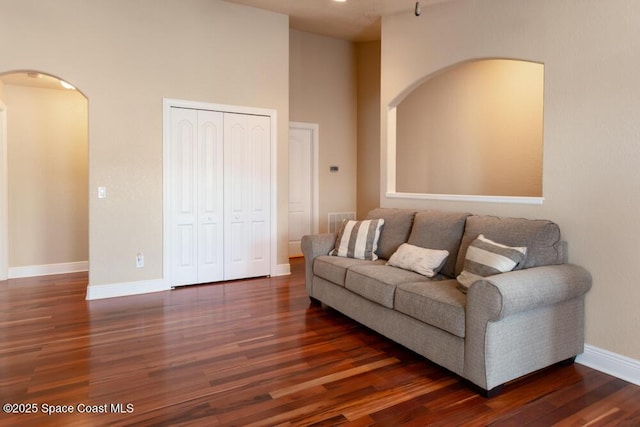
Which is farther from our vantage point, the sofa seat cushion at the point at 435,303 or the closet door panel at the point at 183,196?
the closet door panel at the point at 183,196

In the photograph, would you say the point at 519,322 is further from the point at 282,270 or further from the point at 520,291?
the point at 282,270

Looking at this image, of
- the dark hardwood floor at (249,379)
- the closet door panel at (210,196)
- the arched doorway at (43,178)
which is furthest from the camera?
the arched doorway at (43,178)

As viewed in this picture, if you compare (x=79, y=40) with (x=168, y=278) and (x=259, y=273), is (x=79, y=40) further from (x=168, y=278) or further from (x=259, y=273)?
(x=259, y=273)

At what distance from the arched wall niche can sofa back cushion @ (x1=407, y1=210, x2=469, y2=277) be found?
1.18 feet

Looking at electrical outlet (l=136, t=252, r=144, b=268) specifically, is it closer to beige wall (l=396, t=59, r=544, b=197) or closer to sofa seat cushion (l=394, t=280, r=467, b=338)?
sofa seat cushion (l=394, t=280, r=467, b=338)

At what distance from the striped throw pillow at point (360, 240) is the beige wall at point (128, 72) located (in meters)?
2.08

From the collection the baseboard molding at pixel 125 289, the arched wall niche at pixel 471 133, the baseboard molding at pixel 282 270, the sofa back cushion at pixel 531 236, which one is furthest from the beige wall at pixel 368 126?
the sofa back cushion at pixel 531 236

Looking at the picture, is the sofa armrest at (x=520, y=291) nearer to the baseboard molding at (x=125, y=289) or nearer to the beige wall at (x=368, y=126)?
the baseboard molding at (x=125, y=289)

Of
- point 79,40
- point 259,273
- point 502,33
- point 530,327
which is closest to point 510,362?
point 530,327

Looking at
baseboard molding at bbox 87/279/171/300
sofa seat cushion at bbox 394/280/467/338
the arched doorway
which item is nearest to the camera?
sofa seat cushion at bbox 394/280/467/338

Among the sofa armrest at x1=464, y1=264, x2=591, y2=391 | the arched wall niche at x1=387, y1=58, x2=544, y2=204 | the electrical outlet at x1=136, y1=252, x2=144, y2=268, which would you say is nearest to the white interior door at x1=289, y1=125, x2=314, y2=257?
the arched wall niche at x1=387, y1=58, x2=544, y2=204

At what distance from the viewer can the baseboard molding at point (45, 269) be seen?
5059 mm

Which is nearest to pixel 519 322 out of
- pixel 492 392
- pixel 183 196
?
pixel 492 392

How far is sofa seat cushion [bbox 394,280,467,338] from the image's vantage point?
89.2 inches
